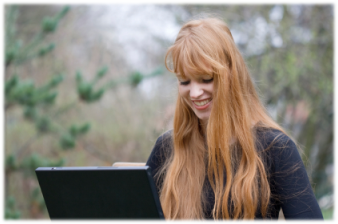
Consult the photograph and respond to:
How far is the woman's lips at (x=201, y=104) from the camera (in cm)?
172

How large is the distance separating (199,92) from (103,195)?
0.69 metres

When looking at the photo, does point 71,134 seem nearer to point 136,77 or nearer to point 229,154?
point 136,77

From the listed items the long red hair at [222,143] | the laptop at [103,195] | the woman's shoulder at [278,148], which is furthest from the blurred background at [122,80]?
the laptop at [103,195]

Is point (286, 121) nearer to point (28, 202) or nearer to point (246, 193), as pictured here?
point (28, 202)

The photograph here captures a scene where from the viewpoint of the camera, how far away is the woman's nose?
1653 millimetres

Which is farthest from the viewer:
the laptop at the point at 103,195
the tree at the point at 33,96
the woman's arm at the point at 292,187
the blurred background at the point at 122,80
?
the blurred background at the point at 122,80

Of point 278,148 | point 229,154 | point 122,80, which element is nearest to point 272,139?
point 278,148

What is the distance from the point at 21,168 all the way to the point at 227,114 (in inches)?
135

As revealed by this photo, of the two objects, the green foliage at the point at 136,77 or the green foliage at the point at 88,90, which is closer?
the green foliage at the point at 88,90

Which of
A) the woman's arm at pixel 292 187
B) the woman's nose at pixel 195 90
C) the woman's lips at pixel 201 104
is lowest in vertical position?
the woman's arm at pixel 292 187

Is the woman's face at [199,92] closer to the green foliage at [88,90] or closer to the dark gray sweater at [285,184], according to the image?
the dark gray sweater at [285,184]

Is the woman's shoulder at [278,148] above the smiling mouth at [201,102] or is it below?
below

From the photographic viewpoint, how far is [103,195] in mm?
1172

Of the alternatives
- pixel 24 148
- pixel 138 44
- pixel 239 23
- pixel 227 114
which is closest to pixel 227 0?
pixel 239 23
